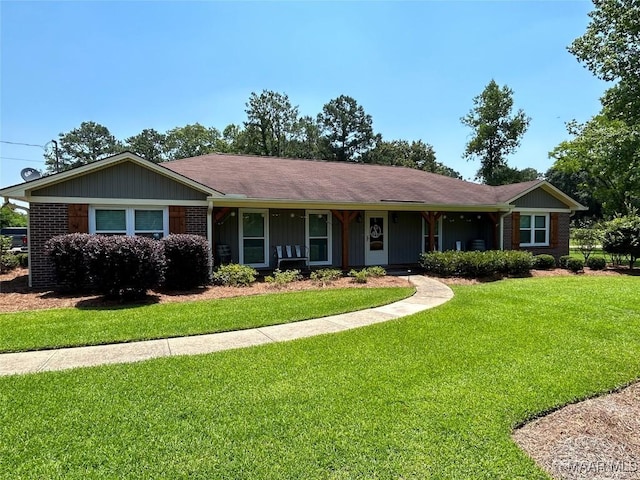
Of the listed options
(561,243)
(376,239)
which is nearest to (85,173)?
(376,239)

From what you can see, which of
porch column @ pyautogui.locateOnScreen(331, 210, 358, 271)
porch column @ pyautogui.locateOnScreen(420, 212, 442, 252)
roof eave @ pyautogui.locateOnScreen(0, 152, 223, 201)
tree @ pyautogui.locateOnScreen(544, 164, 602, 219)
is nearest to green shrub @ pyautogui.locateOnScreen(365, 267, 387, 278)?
porch column @ pyautogui.locateOnScreen(331, 210, 358, 271)

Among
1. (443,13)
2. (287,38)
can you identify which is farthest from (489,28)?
(287,38)

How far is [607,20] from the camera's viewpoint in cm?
1010

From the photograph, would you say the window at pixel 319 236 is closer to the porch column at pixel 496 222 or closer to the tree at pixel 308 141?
the porch column at pixel 496 222

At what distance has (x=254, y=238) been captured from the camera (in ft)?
40.4

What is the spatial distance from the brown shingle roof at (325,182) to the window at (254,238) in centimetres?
93

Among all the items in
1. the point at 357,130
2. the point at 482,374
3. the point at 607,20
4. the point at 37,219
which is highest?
the point at 357,130

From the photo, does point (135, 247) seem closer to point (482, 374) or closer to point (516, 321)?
point (482, 374)

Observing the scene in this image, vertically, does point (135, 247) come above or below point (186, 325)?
above

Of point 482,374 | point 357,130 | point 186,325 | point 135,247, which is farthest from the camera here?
point 357,130

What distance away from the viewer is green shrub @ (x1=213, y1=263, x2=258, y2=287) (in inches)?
390

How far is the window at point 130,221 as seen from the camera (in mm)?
9656

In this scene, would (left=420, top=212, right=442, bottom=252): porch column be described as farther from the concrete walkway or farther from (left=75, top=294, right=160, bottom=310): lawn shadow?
(left=75, top=294, right=160, bottom=310): lawn shadow

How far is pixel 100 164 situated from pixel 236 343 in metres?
6.73
